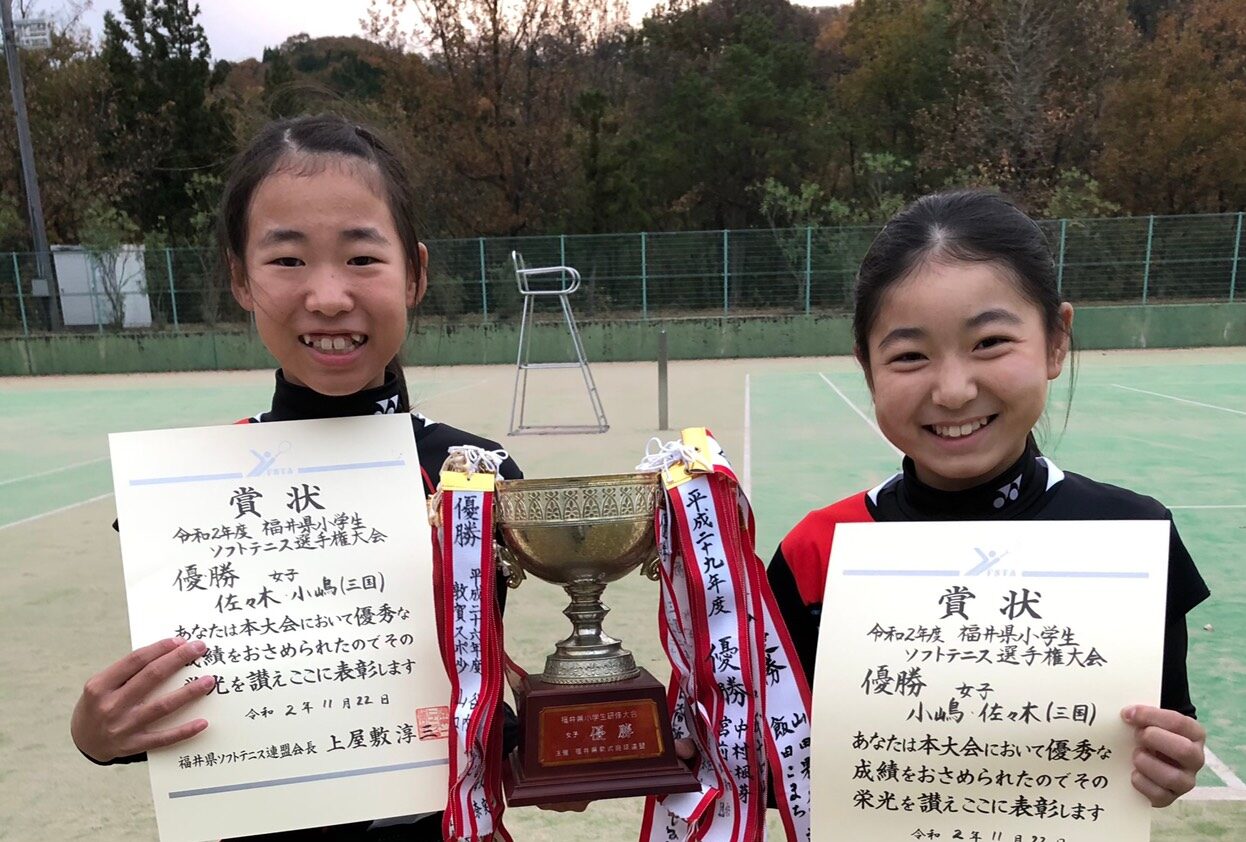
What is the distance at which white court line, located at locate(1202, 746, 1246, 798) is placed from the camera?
215 cm

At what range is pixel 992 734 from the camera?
1050 mm

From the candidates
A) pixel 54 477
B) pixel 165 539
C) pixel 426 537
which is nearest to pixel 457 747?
pixel 426 537

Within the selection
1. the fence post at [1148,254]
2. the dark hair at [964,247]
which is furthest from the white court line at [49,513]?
the fence post at [1148,254]

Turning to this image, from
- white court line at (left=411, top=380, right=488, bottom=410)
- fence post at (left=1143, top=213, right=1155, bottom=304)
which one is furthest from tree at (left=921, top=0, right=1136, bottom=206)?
white court line at (left=411, top=380, right=488, bottom=410)

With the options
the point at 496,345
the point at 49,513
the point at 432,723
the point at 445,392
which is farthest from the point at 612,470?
the point at 496,345

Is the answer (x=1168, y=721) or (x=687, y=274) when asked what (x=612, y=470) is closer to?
(x=1168, y=721)

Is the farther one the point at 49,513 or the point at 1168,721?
the point at 49,513

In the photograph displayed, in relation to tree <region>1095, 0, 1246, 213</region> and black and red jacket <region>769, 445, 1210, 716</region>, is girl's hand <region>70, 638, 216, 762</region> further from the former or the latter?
tree <region>1095, 0, 1246, 213</region>

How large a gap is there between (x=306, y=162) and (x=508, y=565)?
0.56 meters

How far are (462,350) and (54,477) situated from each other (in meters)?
8.47

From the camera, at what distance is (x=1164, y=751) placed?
99 cm

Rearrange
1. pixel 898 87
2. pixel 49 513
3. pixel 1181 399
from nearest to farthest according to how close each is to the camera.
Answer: pixel 49 513 < pixel 1181 399 < pixel 898 87

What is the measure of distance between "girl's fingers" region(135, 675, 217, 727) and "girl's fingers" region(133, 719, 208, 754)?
0.02 meters

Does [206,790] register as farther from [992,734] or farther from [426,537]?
[992,734]
